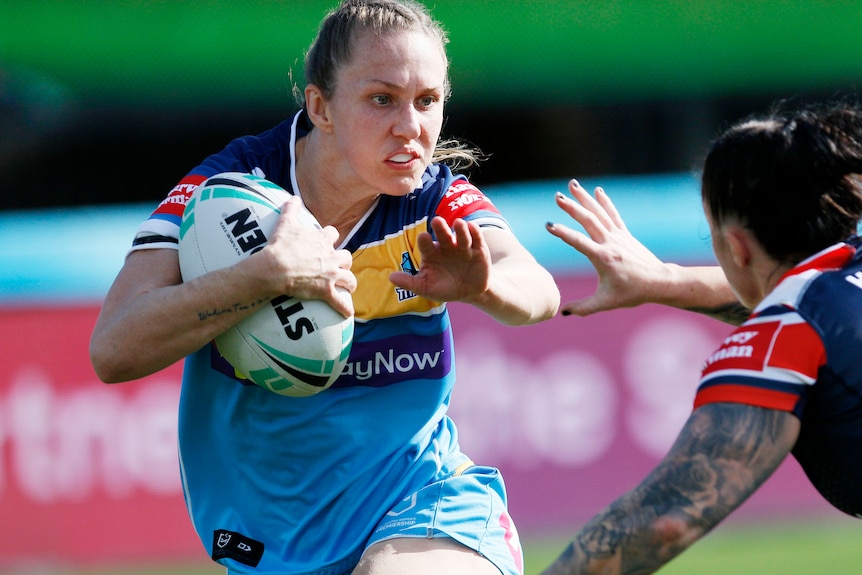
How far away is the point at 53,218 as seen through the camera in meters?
10.3

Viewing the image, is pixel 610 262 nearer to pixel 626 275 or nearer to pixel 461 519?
pixel 626 275

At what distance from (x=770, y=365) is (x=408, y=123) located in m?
1.53

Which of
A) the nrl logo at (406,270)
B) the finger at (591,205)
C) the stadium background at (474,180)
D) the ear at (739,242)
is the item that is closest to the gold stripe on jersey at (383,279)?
the nrl logo at (406,270)

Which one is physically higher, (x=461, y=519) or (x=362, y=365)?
(x=362, y=365)

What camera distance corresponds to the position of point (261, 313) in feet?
11.3

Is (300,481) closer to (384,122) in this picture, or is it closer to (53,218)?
(384,122)

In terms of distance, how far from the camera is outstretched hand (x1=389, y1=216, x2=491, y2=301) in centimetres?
315

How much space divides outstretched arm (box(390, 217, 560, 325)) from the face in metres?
0.43

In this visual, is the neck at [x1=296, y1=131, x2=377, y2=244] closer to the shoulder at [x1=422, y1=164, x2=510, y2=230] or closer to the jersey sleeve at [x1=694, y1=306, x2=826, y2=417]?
the shoulder at [x1=422, y1=164, x2=510, y2=230]

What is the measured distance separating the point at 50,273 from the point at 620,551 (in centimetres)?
734

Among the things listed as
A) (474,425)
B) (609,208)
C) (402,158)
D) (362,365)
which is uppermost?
(402,158)

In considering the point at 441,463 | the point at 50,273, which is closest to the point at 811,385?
the point at 441,463

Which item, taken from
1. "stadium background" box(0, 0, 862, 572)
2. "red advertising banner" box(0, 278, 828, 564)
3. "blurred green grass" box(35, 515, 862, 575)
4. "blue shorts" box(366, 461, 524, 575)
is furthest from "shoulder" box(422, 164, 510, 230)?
"red advertising banner" box(0, 278, 828, 564)

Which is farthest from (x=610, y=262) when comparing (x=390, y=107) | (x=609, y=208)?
(x=390, y=107)
